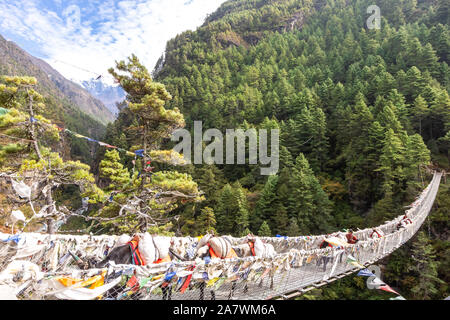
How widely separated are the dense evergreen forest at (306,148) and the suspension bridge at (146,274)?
3316 millimetres

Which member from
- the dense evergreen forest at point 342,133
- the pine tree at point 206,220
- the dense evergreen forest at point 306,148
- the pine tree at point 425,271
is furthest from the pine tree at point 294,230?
the pine tree at point 425,271

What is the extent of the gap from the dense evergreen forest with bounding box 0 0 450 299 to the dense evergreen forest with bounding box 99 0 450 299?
0.14 meters

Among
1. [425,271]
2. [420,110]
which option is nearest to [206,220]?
[425,271]

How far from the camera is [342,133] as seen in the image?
30562 millimetres

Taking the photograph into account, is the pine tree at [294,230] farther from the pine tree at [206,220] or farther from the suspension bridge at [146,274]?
the suspension bridge at [146,274]

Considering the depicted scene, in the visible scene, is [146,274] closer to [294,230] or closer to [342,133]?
[294,230]

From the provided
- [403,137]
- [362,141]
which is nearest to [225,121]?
[362,141]

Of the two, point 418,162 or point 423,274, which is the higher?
point 418,162

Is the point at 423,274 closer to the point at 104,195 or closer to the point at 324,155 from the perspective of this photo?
the point at 324,155

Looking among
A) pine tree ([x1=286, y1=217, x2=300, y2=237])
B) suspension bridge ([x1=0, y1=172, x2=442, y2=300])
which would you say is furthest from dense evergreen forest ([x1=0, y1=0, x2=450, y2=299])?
suspension bridge ([x1=0, y1=172, x2=442, y2=300])

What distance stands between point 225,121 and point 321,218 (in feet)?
82.8

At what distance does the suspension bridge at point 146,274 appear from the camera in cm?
264

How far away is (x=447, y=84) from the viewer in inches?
1172
